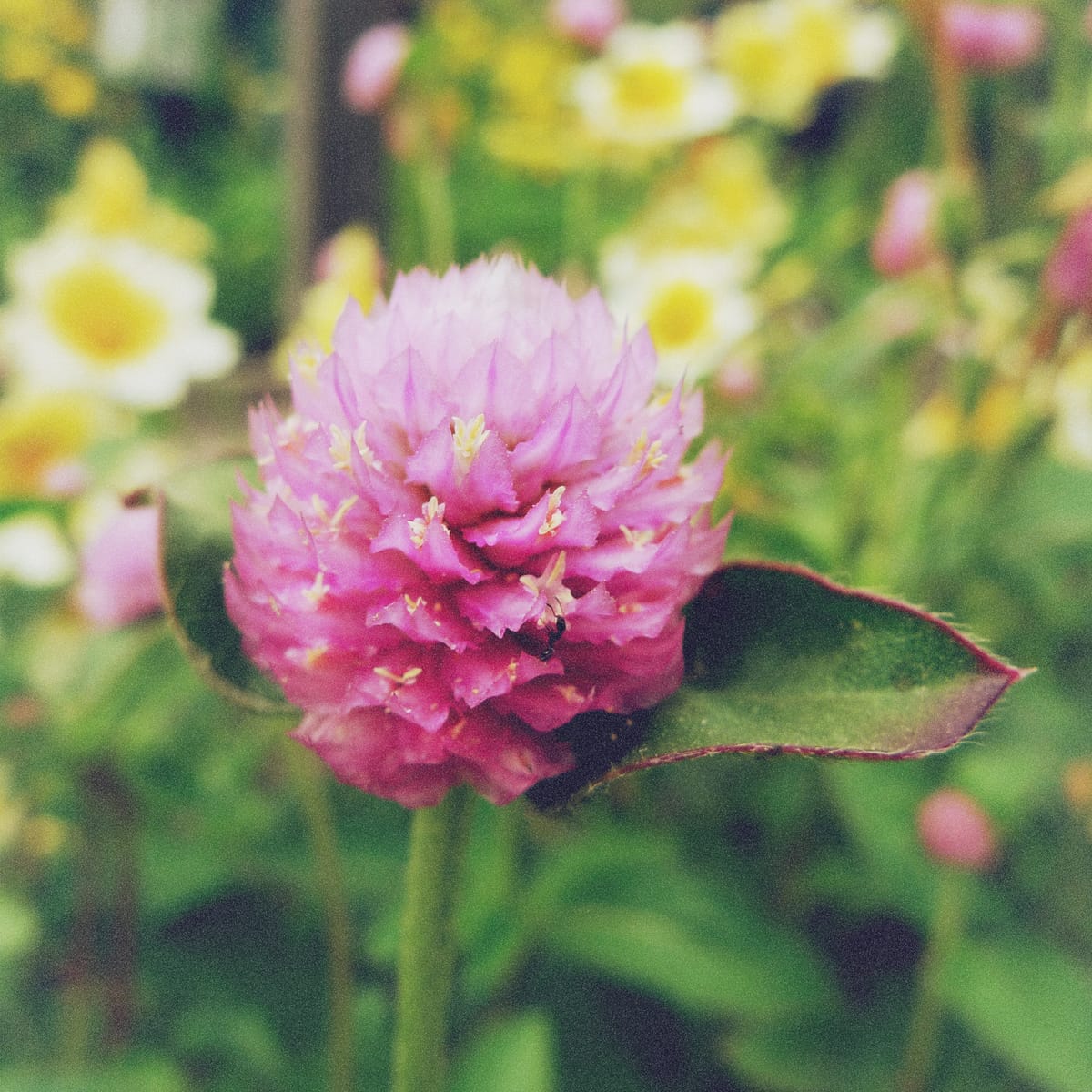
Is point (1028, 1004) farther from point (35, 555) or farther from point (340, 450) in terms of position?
point (35, 555)

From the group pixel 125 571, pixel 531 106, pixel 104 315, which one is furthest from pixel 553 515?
pixel 531 106

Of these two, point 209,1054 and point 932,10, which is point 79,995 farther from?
point 932,10

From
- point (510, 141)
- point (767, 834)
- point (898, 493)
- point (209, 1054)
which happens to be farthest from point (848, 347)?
point (209, 1054)

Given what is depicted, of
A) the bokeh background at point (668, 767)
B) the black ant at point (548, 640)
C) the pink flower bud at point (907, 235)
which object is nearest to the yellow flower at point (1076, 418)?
the bokeh background at point (668, 767)

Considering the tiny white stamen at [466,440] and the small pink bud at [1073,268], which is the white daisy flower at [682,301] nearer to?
the small pink bud at [1073,268]

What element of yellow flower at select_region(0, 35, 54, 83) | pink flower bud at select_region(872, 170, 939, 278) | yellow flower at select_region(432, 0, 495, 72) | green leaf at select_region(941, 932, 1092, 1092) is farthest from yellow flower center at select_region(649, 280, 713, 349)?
yellow flower at select_region(0, 35, 54, 83)

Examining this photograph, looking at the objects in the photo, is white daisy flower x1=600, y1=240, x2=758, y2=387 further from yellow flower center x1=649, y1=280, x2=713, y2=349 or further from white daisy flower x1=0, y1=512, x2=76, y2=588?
white daisy flower x1=0, y1=512, x2=76, y2=588
